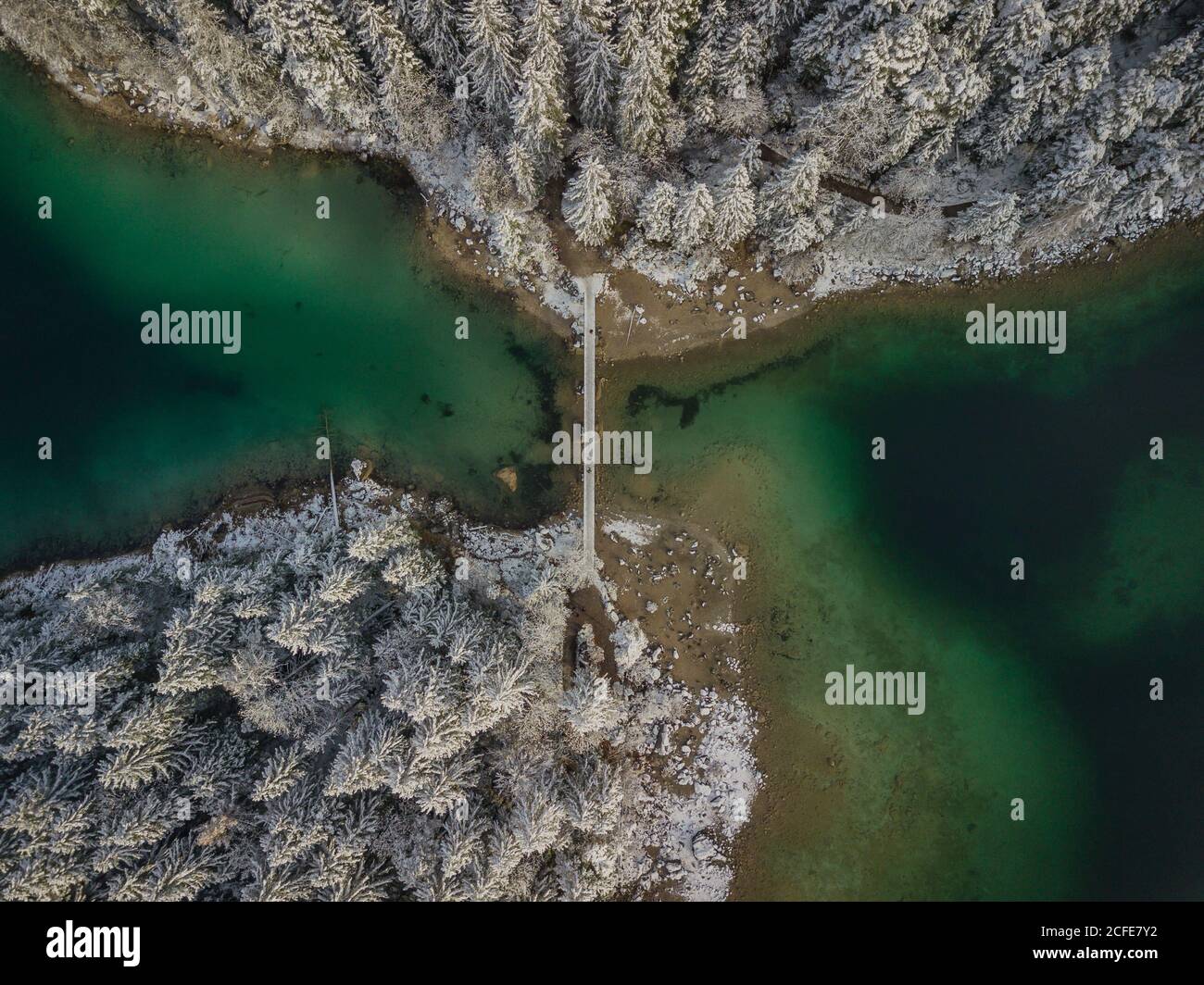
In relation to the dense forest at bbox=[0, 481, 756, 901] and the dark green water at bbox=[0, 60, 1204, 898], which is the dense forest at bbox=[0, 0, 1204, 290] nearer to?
the dark green water at bbox=[0, 60, 1204, 898]

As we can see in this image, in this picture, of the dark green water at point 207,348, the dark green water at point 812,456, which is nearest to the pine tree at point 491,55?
the dark green water at point 207,348

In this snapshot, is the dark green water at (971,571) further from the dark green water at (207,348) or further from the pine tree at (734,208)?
the dark green water at (207,348)

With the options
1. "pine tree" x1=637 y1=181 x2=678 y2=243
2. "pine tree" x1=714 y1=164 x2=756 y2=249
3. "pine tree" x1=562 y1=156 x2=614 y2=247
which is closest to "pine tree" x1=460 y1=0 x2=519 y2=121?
"pine tree" x1=562 y1=156 x2=614 y2=247

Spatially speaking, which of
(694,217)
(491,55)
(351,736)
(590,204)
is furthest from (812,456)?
(351,736)

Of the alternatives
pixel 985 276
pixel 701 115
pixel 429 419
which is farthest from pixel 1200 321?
pixel 429 419

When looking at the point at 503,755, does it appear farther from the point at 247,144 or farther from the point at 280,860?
the point at 247,144

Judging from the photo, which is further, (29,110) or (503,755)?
(29,110)
